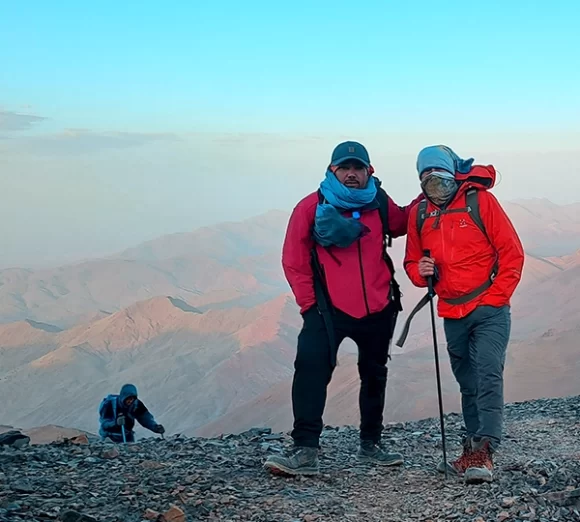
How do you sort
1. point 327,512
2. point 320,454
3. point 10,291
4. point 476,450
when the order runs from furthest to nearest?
point 10,291, point 320,454, point 476,450, point 327,512

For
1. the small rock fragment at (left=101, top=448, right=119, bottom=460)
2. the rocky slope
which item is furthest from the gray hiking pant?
the small rock fragment at (left=101, top=448, right=119, bottom=460)

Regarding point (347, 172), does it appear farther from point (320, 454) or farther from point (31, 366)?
point (31, 366)

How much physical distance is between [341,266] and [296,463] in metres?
1.57

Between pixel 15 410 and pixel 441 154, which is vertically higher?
pixel 441 154

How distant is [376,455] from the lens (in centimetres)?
657

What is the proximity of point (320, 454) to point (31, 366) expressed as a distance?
270 feet

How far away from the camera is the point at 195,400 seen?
221 feet

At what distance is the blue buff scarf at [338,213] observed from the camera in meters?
5.85

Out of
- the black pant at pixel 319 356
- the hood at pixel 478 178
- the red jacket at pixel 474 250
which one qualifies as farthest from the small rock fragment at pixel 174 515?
the hood at pixel 478 178

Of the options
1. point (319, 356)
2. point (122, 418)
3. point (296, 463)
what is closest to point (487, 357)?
point (319, 356)

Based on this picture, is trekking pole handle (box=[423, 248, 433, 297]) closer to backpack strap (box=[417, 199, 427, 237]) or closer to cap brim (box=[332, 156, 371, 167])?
backpack strap (box=[417, 199, 427, 237])

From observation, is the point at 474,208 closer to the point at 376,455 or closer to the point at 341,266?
the point at 341,266

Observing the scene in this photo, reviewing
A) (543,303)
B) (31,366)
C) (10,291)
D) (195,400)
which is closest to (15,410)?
(31,366)

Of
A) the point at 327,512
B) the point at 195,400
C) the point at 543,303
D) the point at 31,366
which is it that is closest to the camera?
the point at 327,512
